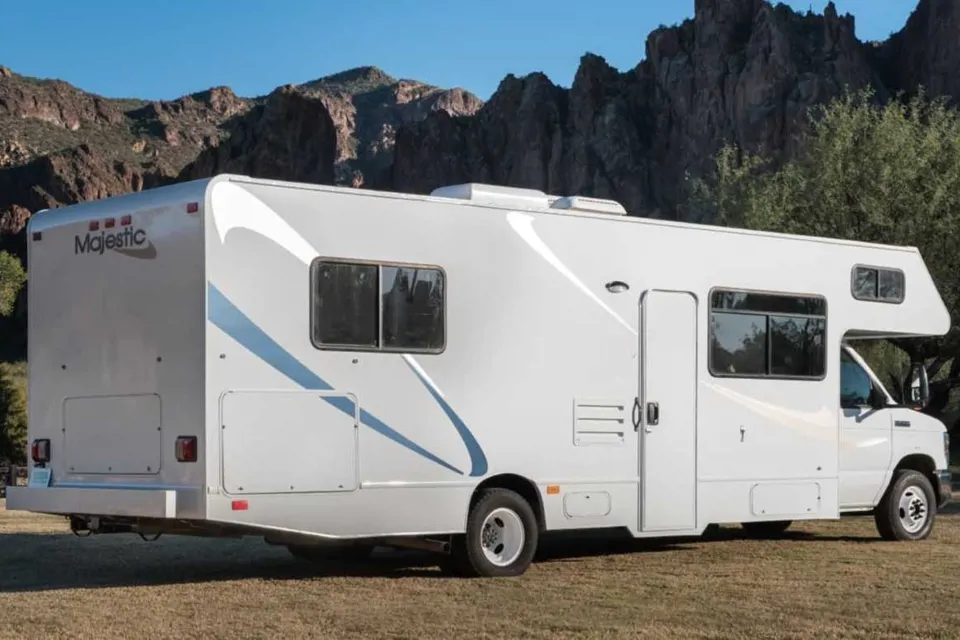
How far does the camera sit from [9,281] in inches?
3135

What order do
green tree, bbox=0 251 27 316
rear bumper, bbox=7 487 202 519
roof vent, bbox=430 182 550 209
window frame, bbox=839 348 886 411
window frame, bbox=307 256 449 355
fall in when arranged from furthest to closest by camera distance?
green tree, bbox=0 251 27 316 < window frame, bbox=839 348 886 411 < roof vent, bbox=430 182 550 209 < window frame, bbox=307 256 449 355 < rear bumper, bbox=7 487 202 519

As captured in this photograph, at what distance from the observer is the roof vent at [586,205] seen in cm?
1160

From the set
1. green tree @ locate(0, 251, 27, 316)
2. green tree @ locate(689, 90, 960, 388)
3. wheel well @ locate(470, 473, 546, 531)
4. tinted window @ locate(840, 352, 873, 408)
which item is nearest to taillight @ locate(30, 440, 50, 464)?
wheel well @ locate(470, 473, 546, 531)

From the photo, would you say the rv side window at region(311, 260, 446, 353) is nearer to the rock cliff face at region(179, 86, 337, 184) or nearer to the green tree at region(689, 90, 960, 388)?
the green tree at region(689, 90, 960, 388)

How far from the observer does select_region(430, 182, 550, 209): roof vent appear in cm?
1116

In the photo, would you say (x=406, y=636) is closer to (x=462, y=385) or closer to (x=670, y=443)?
(x=462, y=385)

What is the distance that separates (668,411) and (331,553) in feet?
10.1

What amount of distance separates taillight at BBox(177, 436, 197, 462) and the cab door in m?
6.53

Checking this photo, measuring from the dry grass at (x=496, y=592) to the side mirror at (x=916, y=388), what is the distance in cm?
138

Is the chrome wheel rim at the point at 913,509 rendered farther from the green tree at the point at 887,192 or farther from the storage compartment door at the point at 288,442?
the green tree at the point at 887,192

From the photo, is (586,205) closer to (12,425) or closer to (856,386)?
(856,386)

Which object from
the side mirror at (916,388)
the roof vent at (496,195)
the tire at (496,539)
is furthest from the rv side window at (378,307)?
the side mirror at (916,388)

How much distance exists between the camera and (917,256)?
14125mm

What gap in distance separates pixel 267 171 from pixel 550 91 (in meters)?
23.4
